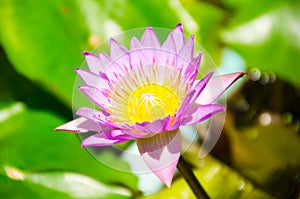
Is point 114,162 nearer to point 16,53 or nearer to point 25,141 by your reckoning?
point 25,141

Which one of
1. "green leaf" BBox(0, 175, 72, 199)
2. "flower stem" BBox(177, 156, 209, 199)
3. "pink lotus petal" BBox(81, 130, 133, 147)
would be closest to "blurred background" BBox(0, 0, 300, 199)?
"green leaf" BBox(0, 175, 72, 199)

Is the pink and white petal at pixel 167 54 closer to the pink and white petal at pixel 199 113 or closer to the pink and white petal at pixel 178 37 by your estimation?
the pink and white petal at pixel 178 37

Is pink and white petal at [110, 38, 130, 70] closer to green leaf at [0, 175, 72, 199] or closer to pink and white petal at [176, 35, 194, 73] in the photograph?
pink and white petal at [176, 35, 194, 73]

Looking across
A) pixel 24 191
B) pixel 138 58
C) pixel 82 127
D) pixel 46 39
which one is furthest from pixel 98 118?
pixel 46 39

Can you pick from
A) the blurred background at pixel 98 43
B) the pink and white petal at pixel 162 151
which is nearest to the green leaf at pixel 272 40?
the blurred background at pixel 98 43

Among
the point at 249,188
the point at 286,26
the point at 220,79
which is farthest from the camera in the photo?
the point at 286,26

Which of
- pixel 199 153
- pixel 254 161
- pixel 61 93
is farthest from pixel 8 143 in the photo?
pixel 254 161
